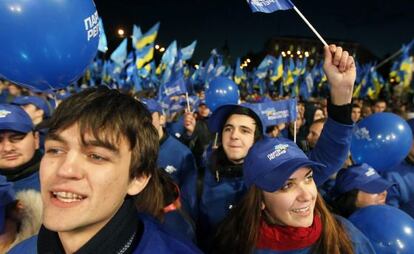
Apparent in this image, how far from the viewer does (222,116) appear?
12.4ft

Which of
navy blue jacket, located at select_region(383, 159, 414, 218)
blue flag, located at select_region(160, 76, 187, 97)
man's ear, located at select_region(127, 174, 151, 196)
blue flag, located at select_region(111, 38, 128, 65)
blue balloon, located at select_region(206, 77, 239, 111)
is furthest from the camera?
blue flag, located at select_region(111, 38, 128, 65)

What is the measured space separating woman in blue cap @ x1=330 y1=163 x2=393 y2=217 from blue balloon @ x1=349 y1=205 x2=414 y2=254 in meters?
0.35

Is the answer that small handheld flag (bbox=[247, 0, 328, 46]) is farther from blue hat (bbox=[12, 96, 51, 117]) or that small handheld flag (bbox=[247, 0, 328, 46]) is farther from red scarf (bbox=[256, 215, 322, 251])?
blue hat (bbox=[12, 96, 51, 117])

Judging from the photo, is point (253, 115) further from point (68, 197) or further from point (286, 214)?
point (68, 197)

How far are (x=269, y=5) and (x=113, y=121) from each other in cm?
138

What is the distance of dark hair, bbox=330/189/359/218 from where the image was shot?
3180 mm

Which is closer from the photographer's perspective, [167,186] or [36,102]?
[167,186]

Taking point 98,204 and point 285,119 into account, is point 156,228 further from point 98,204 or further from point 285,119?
point 285,119

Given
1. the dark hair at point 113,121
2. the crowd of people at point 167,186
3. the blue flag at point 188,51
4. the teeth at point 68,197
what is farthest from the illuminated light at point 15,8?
the blue flag at point 188,51

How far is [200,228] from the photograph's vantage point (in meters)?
3.32

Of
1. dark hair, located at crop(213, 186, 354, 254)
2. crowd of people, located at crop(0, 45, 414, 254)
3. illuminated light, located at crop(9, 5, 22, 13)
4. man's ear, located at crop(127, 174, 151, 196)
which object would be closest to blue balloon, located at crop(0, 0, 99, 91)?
illuminated light, located at crop(9, 5, 22, 13)

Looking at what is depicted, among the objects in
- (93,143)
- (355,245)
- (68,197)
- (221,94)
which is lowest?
(355,245)

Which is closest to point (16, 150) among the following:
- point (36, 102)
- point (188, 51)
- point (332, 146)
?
point (332, 146)

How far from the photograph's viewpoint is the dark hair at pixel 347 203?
125 inches
